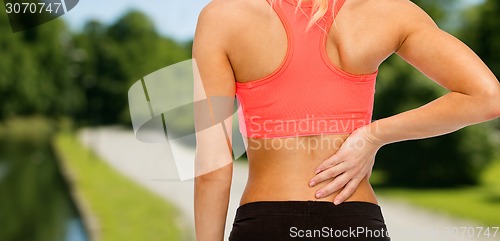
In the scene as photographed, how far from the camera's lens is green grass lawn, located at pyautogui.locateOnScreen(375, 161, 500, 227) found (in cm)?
1005

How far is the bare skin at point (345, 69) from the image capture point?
1.03 metres

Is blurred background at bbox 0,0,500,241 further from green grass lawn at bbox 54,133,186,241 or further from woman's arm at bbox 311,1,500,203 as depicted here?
woman's arm at bbox 311,1,500,203

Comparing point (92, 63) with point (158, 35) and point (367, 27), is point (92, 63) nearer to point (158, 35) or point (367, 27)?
point (158, 35)

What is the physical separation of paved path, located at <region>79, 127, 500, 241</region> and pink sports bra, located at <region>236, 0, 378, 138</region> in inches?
39.0

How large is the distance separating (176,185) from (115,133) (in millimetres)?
7276

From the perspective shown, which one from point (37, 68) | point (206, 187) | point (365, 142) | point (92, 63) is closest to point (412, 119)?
point (365, 142)

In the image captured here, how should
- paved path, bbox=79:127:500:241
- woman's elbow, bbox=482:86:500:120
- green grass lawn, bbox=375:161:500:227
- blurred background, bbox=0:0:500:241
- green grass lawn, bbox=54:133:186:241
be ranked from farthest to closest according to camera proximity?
green grass lawn, bbox=375:161:500:227 < blurred background, bbox=0:0:500:241 < green grass lawn, bbox=54:133:186:241 < paved path, bbox=79:127:500:241 < woman's elbow, bbox=482:86:500:120

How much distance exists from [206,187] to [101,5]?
728 inches

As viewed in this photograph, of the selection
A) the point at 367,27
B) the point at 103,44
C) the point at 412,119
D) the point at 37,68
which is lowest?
the point at 37,68

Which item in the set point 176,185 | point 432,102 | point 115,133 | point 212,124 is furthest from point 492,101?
point 115,133

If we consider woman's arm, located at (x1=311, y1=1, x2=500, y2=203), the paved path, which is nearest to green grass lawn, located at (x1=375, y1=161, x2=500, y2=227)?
the paved path

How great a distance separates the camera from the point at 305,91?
1.04 meters

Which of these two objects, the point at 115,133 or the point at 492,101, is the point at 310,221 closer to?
the point at 492,101

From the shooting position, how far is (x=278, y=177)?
1.06 m
